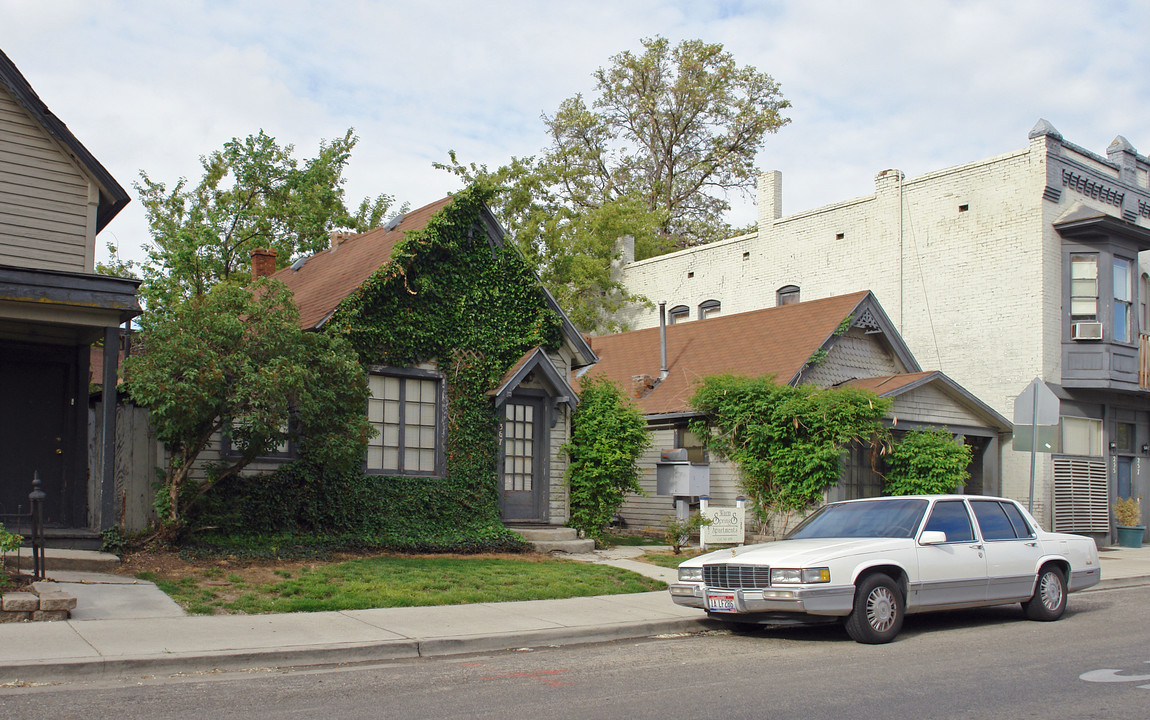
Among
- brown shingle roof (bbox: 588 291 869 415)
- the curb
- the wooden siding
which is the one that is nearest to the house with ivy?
the wooden siding

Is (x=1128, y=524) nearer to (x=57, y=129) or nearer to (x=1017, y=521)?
(x=1017, y=521)

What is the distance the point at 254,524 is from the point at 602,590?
5151 millimetres

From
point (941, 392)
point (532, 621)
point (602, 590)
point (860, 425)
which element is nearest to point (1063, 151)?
point (941, 392)

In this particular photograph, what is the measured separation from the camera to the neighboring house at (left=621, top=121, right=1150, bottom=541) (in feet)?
72.5

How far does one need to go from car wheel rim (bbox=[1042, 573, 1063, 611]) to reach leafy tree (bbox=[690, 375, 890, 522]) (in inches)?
245

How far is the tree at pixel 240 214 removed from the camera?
25192 mm

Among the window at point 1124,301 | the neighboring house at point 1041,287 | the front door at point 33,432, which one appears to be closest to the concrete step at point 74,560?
the front door at point 33,432

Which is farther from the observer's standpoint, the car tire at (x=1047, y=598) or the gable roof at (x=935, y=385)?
the gable roof at (x=935, y=385)

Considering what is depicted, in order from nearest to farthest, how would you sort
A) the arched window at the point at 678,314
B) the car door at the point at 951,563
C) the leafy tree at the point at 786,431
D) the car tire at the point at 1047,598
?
1. the car door at the point at 951,563
2. the car tire at the point at 1047,598
3. the leafy tree at the point at 786,431
4. the arched window at the point at 678,314

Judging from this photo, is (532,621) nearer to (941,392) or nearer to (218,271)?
(941,392)

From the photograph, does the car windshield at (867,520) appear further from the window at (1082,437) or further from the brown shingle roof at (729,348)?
the window at (1082,437)

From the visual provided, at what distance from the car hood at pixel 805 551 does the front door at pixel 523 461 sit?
6891mm

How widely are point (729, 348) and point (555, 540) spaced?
7.97 meters

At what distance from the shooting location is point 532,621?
1040 cm
